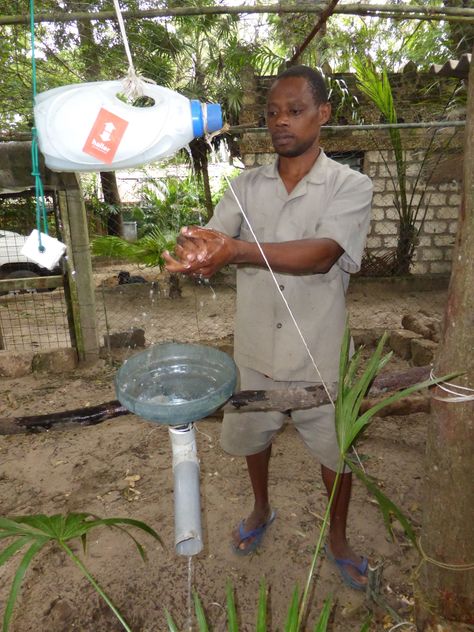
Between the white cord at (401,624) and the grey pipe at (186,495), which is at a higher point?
the grey pipe at (186,495)

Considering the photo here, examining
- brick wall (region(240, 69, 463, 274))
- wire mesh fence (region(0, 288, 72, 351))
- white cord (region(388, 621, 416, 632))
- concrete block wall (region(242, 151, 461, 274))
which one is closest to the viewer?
white cord (region(388, 621, 416, 632))

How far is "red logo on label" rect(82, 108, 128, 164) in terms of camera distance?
1.14m

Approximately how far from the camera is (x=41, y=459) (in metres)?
2.98

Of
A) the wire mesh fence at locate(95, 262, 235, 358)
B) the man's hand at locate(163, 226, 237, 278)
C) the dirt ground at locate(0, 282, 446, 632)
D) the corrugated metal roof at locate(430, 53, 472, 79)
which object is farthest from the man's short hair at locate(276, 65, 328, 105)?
the wire mesh fence at locate(95, 262, 235, 358)

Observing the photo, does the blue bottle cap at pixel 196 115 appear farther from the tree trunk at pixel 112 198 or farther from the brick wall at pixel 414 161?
the tree trunk at pixel 112 198

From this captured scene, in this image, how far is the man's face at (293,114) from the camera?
176 cm

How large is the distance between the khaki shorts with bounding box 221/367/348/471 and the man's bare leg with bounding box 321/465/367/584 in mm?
77

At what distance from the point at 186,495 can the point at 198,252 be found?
64 cm

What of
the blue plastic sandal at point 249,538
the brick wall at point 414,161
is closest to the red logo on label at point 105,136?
the blue plastic sandal at point 249,538

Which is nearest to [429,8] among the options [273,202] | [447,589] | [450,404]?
[273,202]

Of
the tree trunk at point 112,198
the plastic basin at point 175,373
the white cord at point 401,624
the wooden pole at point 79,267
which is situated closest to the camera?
the plastic basin at point 175,373

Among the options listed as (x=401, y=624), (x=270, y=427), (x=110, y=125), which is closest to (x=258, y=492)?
(x=270, y=427)

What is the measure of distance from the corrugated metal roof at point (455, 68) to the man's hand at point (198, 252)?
3.72 m

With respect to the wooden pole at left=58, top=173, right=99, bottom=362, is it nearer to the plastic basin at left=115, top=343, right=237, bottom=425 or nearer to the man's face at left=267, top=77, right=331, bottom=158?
the man's face at left=267, top=77, right=331, bottom=158
